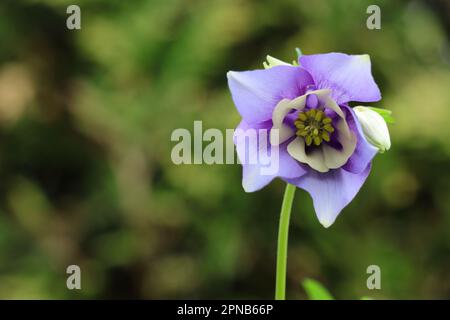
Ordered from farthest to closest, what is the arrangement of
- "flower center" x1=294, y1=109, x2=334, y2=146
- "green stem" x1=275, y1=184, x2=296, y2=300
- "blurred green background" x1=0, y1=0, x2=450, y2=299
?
"blurred green background" x1=0, y1=0, x2=450, y2=299, "flower center" x1=294, y1=109, x2=334, y2=146, "green stem" x1=275, y1=184, x2=296, y2=300

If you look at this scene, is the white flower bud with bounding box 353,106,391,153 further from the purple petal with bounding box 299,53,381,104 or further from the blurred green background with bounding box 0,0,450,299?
the blurred green background with bounding box 0,0,450,299

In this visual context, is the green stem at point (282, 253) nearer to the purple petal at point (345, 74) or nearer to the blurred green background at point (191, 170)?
the purple petal at point (345, 74)

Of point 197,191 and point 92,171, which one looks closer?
point 197,191

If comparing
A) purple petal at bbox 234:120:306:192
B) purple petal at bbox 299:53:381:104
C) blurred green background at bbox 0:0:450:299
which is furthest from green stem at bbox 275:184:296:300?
blurred green background at bbox 0:0:450:299

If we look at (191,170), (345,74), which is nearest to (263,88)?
(345,74)

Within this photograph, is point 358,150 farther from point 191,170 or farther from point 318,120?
point 191,170
